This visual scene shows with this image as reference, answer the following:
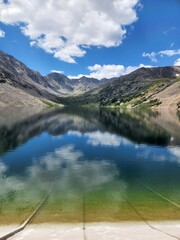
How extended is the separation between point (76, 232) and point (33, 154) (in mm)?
47262

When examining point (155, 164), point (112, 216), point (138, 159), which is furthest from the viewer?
point (138, 159)

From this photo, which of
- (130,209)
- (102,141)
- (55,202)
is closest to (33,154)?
(102,141)

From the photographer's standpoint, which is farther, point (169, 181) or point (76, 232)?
point (169, 181)

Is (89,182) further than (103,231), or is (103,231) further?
(89,182)

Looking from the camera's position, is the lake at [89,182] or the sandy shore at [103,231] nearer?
the sandy shore at [103,231]

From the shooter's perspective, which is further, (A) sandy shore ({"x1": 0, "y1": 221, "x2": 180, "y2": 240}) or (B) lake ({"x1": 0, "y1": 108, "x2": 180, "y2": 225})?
(B) lake ({"x1": 0, "y1": 108, "x2": 180, "y2": 225})

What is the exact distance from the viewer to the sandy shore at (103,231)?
25219 millimetres

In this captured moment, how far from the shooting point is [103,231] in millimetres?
26672

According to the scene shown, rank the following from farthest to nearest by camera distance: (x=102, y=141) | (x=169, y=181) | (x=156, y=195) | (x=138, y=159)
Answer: (x=102, y=141)
(x=138, y=159)
(x=169, y=181)
(x=156, y=195)

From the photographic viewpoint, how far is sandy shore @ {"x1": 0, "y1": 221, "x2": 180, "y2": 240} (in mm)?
25219

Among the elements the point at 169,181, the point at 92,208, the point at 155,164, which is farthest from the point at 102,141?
the point at 92,208

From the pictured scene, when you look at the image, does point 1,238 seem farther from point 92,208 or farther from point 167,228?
point 167,228

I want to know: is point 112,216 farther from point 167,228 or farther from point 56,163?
point 56,163

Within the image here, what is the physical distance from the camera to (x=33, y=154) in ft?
236
